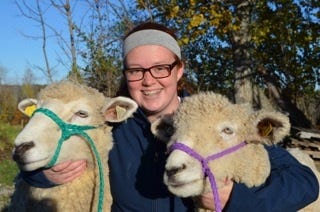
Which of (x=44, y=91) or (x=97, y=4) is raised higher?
(x=97, y=4)

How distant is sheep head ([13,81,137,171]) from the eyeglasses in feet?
0.62

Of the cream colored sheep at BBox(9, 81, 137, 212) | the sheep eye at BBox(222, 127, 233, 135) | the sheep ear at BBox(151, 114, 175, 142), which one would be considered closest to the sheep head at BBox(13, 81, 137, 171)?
the cream colored sheep at BBox(9, 81, 137, 212)

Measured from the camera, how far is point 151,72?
3.56 m

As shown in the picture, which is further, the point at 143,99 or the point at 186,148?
the point at 143,99

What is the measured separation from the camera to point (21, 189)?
3.90 metres

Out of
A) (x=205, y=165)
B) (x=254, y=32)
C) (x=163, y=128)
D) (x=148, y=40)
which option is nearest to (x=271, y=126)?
(x=205, y=165)

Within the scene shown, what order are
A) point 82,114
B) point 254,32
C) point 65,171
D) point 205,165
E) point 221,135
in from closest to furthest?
1. point 205,165
2. point 221,135
3. point 65,171
4. point 82,114
5. point 254,32

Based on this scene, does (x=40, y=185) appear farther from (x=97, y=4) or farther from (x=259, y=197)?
(x=97, y=4)

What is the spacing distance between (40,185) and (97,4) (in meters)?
10.9

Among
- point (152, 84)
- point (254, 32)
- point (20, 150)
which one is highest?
point (254, 32)

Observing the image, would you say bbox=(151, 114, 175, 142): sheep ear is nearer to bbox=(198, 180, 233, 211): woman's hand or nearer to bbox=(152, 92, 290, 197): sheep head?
bbox=(152, 92, 290, 197): sheep head

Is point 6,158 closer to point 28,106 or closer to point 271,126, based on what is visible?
point 28,106

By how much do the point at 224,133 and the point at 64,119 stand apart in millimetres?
1071

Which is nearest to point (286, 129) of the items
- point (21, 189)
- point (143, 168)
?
point (143, 168)
